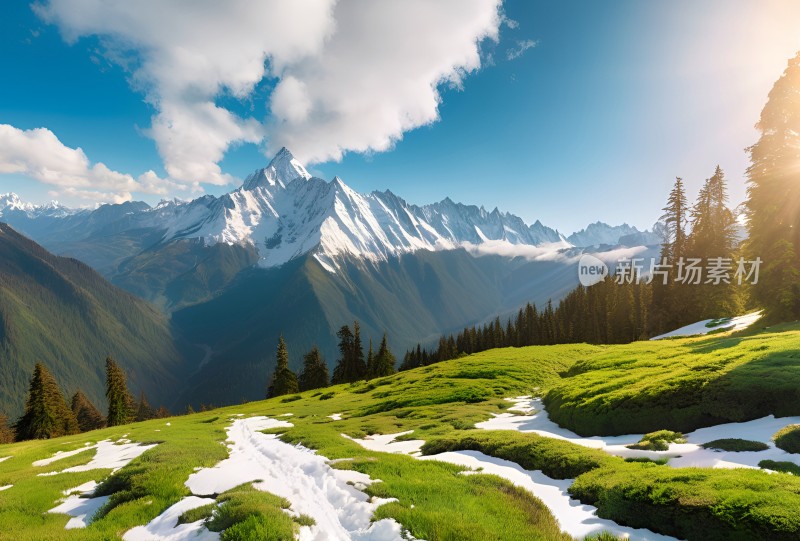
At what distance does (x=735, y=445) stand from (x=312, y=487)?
50.3 ft

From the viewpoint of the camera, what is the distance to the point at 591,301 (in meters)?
119

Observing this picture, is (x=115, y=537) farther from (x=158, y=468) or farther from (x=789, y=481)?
(x=789, y=481)

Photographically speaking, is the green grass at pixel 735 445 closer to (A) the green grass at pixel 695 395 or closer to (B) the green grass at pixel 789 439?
(B) the green grass at pixel 789 439

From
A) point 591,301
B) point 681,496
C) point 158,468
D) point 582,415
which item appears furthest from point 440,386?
point 591,301

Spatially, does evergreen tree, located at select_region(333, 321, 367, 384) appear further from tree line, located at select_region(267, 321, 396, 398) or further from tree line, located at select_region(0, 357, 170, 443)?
tree line, located at select_region(0, 357, 170, 443)

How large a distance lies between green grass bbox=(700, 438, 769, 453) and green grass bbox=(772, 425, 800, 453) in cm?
43

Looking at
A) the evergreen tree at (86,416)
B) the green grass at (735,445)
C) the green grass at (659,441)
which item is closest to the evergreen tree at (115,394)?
the evergreen tree at (86,416)

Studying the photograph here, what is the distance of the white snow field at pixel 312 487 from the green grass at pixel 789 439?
1339 centimetres

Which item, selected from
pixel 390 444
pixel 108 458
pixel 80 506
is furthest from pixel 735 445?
pixel 108 458

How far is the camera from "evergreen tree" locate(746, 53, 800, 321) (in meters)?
38.7

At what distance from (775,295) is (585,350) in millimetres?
25178

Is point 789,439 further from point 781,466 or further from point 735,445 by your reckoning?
point 781,466

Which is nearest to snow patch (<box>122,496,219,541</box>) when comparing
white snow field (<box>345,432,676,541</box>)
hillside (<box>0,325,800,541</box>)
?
hillside (<box>0,325,800,541</box>)

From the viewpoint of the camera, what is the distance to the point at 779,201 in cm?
4012
